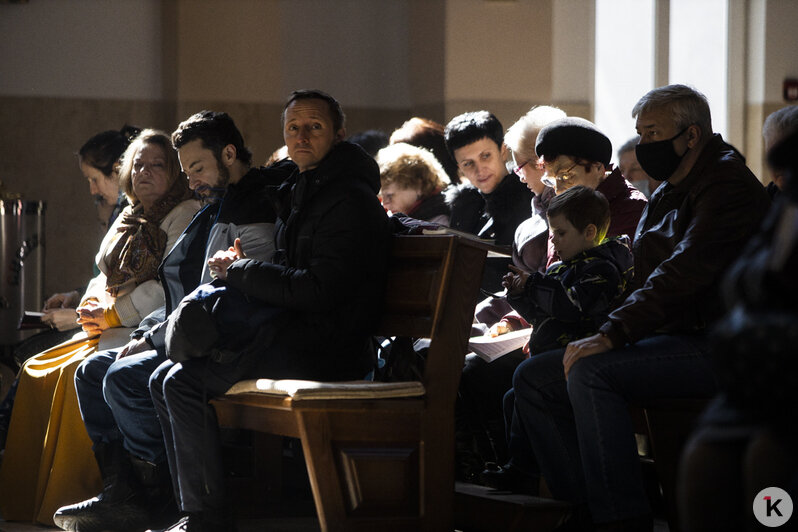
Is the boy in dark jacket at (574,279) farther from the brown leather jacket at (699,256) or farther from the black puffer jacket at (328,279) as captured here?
the black puffer jacket at (328,279)

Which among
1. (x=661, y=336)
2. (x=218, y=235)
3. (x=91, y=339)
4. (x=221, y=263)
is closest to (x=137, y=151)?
(x=91, y=339)

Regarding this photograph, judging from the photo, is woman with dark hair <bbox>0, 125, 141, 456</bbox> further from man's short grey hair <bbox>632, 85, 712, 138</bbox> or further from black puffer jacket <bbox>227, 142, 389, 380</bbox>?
man's short grey hair <bbox>632, 85, 712, 138</bbox>

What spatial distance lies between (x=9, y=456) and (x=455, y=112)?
3781 millimetres

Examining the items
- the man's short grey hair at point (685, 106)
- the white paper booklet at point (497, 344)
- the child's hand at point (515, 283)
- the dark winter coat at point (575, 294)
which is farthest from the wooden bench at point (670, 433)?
the man's short grey hair at point (685, 106)

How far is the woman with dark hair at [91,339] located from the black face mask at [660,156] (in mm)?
1984

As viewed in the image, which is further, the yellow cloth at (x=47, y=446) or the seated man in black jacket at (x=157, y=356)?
the yellow cloth at (x=47, y=446)

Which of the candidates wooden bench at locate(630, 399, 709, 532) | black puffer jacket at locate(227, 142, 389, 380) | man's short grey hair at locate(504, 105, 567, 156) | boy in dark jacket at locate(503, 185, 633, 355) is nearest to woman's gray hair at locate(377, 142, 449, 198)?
man's short grey hair at locate(504, 105, 567, 156)

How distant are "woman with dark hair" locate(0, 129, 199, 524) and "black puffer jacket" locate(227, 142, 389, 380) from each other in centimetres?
113

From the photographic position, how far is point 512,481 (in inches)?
138

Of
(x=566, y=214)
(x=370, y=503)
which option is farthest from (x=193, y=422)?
(x=566, y=214)

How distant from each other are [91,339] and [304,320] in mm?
1579

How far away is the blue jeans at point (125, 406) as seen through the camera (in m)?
3.76

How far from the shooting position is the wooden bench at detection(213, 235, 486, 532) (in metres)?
3.01

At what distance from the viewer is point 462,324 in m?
3.19
